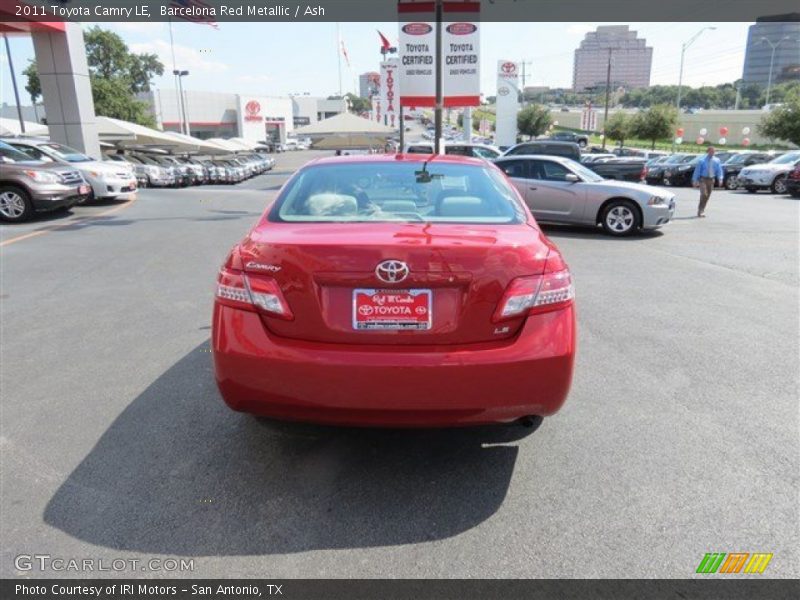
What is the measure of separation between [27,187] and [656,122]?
190ft

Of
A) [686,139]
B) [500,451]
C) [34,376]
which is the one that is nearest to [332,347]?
[500,451]

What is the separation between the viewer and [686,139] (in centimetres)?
8306

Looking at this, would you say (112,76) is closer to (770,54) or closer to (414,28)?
(414,28)

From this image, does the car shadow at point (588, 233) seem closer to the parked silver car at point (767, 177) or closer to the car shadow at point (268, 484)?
the car shadow at point (268, 484)

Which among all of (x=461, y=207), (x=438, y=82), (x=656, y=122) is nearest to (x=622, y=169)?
(x=438, y=82)

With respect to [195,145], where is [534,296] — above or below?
→ below

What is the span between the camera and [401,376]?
266 centimetres

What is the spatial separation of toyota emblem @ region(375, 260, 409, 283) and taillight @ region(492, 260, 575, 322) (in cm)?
47

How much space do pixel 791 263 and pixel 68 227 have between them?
1294cm

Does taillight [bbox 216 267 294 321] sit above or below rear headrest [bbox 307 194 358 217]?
below

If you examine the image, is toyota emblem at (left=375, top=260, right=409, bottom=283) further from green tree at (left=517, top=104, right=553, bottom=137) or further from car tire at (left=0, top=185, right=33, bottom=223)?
green tree at (left=517, top=104, right=553, bottom=137)

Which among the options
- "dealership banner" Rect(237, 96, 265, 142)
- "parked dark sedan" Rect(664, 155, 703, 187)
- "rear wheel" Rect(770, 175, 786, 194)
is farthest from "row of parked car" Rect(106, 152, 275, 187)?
"dealership banner" Rect(237, 96, 265, 142)

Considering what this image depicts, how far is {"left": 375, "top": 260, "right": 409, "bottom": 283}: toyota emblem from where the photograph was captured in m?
2.66

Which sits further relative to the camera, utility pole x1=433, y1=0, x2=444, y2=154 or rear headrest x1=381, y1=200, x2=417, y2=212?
utility pole x1=433, y1=0, x2=444, y2=154
